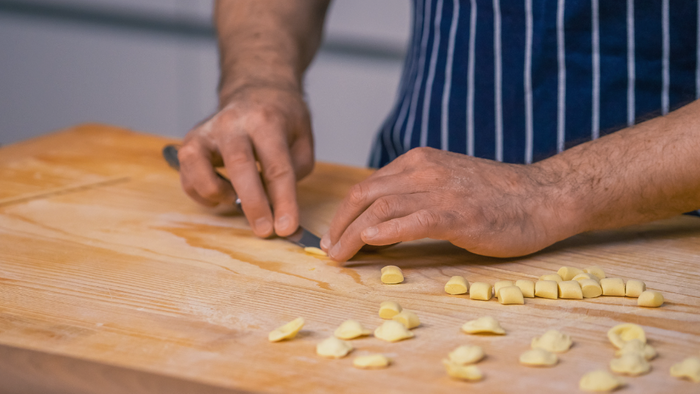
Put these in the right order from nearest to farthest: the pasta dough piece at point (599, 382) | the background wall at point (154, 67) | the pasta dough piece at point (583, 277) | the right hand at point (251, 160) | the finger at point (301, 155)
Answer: the pasta dough piece at point (599, 382), the pasta dough piece at point (583, 277), the right hand at point (251, 160), the finger at point (301, 155), the background wall at point (154, 67)

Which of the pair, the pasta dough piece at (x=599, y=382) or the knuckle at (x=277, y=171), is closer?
the pasta dough piece at (x=599, y=382)

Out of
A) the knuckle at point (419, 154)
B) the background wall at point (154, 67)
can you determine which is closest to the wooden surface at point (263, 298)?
the knuckle at point (419, 154)

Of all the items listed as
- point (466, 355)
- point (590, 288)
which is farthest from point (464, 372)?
point (590, 288)

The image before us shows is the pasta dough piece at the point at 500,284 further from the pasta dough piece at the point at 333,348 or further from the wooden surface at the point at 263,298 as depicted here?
the pasta dough piece at the point at 333,348

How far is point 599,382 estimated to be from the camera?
0.53 metres

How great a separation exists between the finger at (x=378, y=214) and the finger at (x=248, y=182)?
0.16 metres

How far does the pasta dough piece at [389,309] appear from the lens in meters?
0.66

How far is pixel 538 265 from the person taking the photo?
0.82 metres

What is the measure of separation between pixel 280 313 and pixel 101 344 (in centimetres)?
18

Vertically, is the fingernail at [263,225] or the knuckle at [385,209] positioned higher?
the knuckle at [385,209]

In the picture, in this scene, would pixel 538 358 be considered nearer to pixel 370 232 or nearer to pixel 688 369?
pixel 688 369

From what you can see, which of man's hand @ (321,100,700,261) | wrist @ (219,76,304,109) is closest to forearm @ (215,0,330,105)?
wrist @ (219,76,304,109)

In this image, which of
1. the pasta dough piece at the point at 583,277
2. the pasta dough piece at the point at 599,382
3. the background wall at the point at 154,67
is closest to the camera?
the pasta dough piece at the point at 599,382

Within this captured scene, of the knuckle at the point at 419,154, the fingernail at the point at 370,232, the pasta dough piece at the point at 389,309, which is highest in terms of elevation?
the knuckle at the point at 419,154
